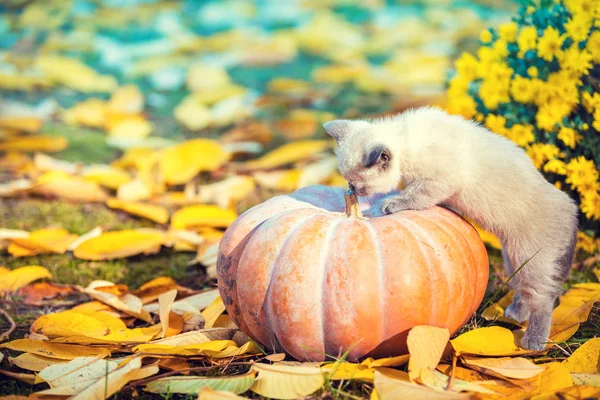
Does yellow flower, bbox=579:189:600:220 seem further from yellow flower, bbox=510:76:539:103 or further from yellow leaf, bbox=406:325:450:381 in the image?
yellow leaf, bbox=406:325:450:381

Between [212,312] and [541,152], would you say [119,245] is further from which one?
[541,152]

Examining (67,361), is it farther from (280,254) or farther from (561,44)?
(561,44)

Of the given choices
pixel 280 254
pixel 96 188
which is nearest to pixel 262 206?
pixel 280 254

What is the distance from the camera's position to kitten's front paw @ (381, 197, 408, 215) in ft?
8.08

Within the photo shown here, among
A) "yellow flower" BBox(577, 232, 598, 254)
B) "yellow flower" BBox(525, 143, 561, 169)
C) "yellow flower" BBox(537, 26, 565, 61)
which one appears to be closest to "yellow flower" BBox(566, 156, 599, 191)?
"yellow flower" BBox(525, 143, 561, 169)

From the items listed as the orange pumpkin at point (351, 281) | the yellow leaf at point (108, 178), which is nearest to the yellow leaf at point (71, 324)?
the orange pumpkin at point (351, 281)

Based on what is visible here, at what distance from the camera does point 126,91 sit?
6.74 meters

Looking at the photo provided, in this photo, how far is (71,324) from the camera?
2.67 m

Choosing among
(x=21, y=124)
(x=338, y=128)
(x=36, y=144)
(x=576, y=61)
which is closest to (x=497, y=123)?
(x=576, y=61)

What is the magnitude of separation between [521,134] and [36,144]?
13.8 ft

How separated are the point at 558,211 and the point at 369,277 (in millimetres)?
980

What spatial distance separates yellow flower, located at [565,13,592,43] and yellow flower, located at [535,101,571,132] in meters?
0.32

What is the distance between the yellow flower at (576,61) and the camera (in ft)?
9.77

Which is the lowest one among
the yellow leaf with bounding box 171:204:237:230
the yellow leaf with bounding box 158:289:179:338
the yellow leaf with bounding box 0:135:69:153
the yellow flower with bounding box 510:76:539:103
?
the yellow leaf with bounding box 0:135:69:153
